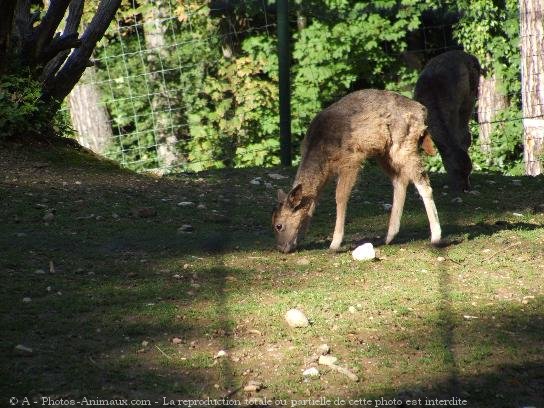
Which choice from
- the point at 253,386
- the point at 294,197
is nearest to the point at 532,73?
the point at 294,197

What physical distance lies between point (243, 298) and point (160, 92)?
9.96m

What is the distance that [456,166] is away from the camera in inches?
408

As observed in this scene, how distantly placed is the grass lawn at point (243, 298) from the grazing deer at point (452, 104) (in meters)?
0.82

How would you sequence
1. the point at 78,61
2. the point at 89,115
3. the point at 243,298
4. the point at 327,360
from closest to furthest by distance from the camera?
the point at 327,360 < the point at 243,298 < the point at 78,61 < the point at 89,115

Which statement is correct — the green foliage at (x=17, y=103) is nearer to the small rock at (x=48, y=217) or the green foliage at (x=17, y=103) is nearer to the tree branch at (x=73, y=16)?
the tree branch at (x=73, y=16)

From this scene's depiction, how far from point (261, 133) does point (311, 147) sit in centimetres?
804

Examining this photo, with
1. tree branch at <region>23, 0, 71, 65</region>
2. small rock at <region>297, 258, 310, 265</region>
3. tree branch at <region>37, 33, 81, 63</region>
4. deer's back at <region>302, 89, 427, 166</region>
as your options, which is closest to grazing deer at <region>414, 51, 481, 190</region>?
deer's back at <region>302, 89, 427, 166</region>

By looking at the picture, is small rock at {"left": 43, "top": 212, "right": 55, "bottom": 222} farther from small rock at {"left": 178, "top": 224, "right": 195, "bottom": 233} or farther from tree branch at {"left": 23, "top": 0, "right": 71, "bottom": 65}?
tree branch at {"left": 23, "top": 0, "right": 71, "bottom": 65}

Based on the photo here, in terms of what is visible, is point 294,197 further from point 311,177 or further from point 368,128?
point 368,128

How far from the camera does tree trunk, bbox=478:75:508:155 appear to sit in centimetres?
1585

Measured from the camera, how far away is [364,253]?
23.7ft

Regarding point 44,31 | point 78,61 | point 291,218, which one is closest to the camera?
point 291,218

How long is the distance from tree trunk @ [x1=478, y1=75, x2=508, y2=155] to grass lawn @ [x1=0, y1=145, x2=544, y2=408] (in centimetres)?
631

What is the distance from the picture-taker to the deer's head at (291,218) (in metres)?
7.65
